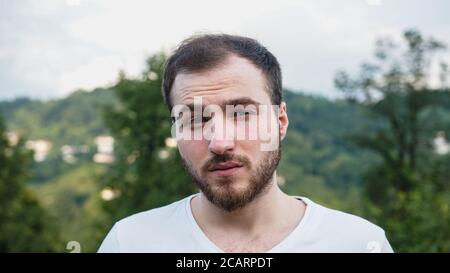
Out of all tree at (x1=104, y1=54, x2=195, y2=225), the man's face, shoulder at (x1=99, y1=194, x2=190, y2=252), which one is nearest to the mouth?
the man's face

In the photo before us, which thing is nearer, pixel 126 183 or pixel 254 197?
pixel 254 197

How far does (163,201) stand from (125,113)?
3.86m

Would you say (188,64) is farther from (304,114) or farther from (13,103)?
(13,103)

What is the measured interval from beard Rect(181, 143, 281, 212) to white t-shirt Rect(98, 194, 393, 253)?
0.14 metres

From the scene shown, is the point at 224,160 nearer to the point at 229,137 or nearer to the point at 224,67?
the point at 229,137

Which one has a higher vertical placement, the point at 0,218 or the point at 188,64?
the point at 188,64

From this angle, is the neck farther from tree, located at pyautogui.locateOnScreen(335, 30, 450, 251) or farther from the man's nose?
tree, located at pyautogui.locateOnScreen(335, 30, 450, 251)

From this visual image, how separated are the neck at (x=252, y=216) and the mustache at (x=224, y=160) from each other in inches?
7.7

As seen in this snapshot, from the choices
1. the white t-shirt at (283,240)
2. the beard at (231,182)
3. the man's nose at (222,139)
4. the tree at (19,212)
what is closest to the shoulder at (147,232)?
the white t-shirt at (283,240)

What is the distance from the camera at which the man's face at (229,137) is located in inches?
71.9

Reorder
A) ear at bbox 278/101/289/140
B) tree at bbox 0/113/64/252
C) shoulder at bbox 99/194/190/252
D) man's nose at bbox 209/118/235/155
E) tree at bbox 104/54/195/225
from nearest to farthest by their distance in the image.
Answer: man's nose at bbox 209/118/235/155, shoulder at bbox 99/194/190/252, ear at bbox 278/101/289/140, tree at bbox 104/54/195/225, tree at bbox 0/113/64/252

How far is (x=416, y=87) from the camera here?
19.3 metres

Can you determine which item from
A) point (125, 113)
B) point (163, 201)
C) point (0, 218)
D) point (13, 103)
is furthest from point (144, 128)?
point (13, 103)

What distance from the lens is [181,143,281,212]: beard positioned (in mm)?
1838
